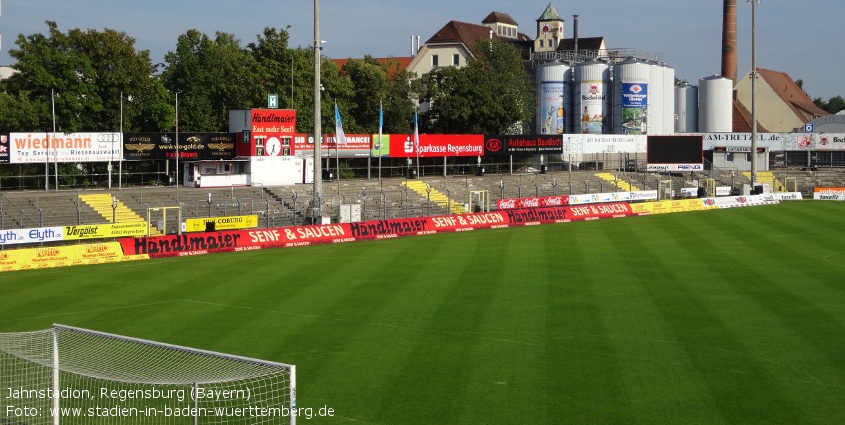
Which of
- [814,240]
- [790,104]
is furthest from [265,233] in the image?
[790,104]

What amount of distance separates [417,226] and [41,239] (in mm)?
19013

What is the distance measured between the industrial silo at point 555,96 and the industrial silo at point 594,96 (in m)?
1.70

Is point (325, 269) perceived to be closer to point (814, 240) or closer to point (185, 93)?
point (814, 240)

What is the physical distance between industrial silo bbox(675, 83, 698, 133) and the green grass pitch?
2596 inches

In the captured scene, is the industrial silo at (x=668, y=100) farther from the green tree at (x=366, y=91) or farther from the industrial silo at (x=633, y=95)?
the green tree at (x=366, y=91)

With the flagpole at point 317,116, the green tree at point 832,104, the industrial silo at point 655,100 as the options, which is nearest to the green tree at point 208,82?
the flagpole at point 317,116

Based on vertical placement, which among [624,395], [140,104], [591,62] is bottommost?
[624,395]

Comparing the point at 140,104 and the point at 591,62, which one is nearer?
the point at 140,104

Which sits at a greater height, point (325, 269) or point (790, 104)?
point (790, 104)

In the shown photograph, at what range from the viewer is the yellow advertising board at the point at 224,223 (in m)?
43.6

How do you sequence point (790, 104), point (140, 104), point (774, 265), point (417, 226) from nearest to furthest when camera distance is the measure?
point (774, 265)
point (417, 226)
point (140, 104)
point (790, 104)

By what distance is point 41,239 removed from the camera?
38.6m

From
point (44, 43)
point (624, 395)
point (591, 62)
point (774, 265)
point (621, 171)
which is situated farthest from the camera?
point (591, 62)

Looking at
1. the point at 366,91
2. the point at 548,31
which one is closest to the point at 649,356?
the point at 366,91
